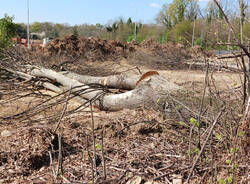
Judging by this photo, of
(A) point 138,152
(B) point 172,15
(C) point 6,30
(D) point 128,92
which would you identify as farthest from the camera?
(B) point 172,15

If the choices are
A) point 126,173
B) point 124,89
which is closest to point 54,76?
point 124,89

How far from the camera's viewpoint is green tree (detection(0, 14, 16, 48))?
873 centimetres

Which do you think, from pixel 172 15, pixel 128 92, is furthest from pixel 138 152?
pixel 172 15

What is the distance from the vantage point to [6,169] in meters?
2.42

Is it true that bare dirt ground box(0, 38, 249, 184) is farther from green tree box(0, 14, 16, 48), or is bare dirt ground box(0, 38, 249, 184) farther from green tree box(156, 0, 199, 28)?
green tree box(156, 0, 199, 28)

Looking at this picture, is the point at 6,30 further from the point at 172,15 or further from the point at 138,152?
the point at 172,15

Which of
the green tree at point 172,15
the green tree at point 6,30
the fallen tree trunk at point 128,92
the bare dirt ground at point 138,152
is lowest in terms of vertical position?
the bare dirt ground at point 138,152

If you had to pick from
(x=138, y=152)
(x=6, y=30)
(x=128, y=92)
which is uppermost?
(x=6, y=30)

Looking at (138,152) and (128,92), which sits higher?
(128,92)

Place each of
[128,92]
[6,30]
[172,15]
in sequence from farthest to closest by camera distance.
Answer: [172,15]
[6,30]
[128,92]

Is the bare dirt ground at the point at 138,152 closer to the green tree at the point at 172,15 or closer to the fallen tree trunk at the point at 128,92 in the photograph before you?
the fallen tree trunk at the point at 128,92

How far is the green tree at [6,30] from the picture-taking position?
873 cm

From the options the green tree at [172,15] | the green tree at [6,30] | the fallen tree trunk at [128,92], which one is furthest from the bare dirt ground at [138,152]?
the green tree at [172,15]

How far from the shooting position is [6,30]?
946 centimetres
